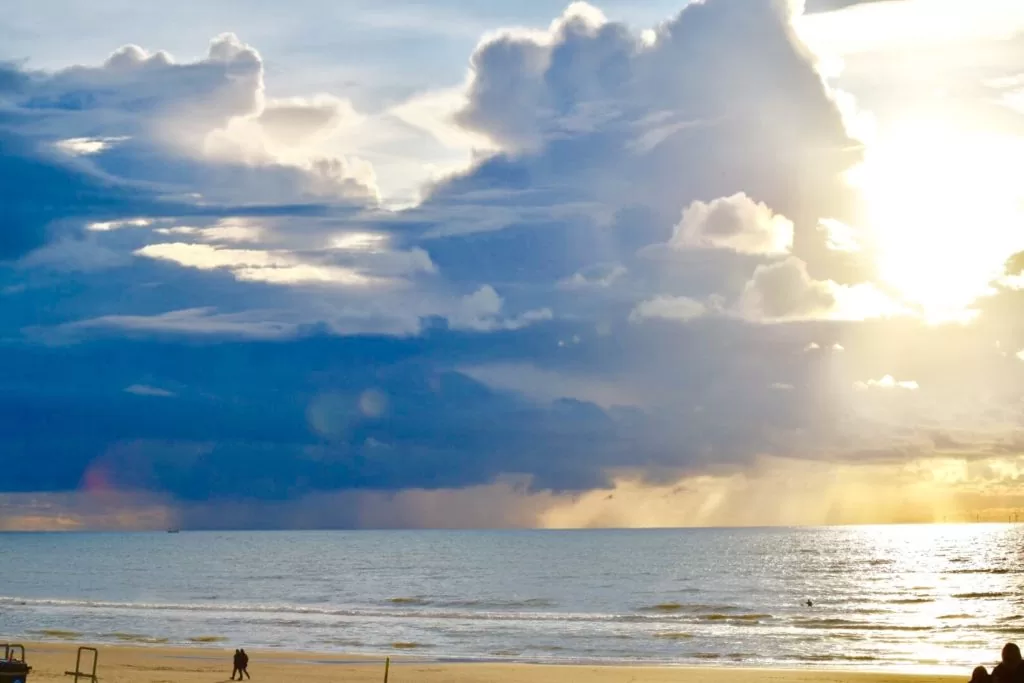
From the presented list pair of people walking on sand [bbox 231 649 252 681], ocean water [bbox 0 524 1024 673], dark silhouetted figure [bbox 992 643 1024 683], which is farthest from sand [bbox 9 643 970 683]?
dark silhouetted figure [bbox 992 643 1024 683]

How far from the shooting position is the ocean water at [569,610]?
2466 inches

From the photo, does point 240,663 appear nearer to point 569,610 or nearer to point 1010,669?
point 1010,669

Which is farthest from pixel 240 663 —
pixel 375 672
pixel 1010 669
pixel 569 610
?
pixel 569 610

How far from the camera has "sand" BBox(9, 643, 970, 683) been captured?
46.3 m

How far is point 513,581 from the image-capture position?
470 feet

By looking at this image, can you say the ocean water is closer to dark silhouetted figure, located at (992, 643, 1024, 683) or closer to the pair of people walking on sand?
the pair of people walking on sand

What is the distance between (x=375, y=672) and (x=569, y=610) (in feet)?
163

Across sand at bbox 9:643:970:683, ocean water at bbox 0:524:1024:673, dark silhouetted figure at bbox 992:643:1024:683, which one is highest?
ocean water at bbox 0:524:1024:673

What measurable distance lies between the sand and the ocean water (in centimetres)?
506

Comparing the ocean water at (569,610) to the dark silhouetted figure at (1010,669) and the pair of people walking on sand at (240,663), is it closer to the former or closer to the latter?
the pair of people walking on sand at (240,663)

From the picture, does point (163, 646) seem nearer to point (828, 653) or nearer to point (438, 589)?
point (828, 653)

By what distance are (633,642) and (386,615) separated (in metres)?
28.0

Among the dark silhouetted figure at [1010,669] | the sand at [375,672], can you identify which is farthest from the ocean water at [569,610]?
the dark silhouetted figure at [1010,669]

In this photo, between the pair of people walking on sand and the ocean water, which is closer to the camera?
the pair of people walking on sand
